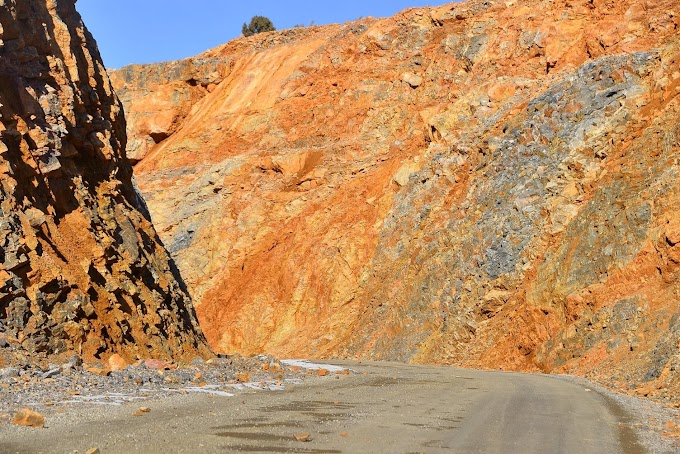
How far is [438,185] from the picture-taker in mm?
39906

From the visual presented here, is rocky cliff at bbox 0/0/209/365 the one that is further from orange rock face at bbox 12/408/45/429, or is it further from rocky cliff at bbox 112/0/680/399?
rocky cliff at bbox 112/0/680/399

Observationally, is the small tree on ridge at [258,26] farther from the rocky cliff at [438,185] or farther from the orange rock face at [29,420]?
the orange rock face at [29,420]

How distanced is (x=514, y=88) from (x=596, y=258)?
1666cm

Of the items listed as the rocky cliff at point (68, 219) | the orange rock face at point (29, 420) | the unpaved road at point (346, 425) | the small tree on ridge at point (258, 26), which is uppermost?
the small tree on ridge at point (258, 26)

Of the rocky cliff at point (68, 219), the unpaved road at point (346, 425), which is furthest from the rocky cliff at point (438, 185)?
the rocky cliff at point (68, 219)

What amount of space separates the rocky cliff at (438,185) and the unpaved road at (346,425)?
6112 millimetres

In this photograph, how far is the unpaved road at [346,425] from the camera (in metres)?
8.48

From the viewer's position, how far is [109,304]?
18484mm

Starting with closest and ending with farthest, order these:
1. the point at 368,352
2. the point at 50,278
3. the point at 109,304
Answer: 1. the point at 50,278
2. the point at 109,304
3. the point at 368,352

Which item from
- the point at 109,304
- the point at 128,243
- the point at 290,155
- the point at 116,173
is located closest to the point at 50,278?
the point at 109,304

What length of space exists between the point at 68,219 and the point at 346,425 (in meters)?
11.6

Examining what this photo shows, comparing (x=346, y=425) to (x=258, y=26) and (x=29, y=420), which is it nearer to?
(x=29, y=420)

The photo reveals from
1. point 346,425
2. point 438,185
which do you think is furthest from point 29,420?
point 438,185

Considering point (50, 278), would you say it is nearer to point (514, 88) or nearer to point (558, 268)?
point (558, 268)
